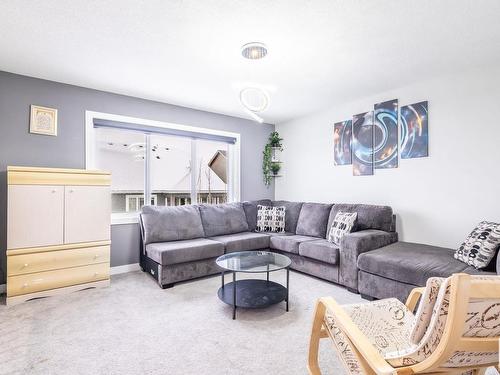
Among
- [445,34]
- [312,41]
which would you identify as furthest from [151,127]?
[445,34]

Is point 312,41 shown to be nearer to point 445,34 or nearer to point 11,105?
point 445,34

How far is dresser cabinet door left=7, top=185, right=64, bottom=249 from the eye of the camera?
106 inches

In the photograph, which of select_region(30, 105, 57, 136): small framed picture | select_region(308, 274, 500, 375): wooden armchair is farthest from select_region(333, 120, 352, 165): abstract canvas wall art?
select_region(30, 105, 57, 136): small framed picture

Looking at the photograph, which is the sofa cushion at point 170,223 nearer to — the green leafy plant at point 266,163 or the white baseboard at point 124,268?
the white baseboard at point 124,268

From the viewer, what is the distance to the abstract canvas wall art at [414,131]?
3273 mm

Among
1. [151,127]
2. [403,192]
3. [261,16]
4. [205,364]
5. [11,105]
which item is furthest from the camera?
[151,127]

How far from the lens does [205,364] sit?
1.77 metres

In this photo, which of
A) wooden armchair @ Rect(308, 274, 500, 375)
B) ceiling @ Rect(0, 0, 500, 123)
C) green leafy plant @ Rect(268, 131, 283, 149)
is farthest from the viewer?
green leafy plant @ Rect(268, 131, 283, 149)

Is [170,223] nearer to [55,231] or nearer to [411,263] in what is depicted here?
[55,231]

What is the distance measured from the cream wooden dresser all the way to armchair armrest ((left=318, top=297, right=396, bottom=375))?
9.02 feet

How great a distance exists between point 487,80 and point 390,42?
1304 mm

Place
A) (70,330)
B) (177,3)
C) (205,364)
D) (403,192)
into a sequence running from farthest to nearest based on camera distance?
(403,192) → (70,330) → (177,3) → (205,364)

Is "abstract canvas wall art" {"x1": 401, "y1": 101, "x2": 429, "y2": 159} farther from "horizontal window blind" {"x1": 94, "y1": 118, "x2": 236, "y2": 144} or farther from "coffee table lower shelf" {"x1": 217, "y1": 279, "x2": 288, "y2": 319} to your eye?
"horizontal window blind" {"x1": 94, "y1": 118, "x2": 236, "y2": 144}

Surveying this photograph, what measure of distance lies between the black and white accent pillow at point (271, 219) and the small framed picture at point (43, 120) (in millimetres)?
3033
